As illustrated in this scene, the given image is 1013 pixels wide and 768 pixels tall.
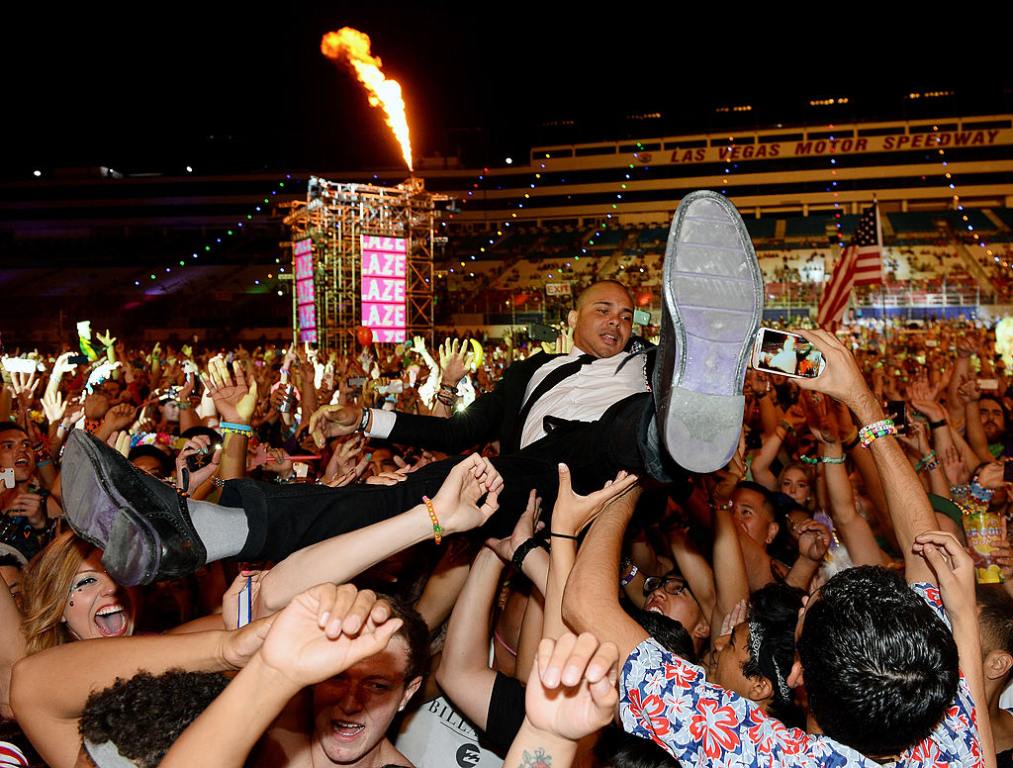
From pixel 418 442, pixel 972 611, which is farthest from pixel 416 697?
pixel 972 611

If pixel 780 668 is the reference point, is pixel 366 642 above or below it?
above

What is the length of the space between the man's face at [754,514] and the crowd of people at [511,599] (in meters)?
0.01

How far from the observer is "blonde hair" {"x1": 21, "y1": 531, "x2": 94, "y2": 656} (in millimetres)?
2232

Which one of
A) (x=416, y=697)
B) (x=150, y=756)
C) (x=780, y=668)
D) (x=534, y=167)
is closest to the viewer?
(x=150, y=756)

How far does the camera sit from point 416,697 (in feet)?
8.20

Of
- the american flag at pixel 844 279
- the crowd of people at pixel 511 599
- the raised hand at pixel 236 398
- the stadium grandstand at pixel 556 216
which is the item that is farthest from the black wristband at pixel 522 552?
the stadium grandstand at pixel 556 216

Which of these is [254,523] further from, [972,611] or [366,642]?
[972,611]

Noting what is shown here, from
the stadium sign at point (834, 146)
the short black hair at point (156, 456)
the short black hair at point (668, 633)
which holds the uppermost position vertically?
the stadium sign at point (834, 146)

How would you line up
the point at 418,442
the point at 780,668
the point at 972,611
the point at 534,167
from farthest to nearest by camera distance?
1. the point at 534,167
2. the point at 418,442
3. the point at 780,668
4. the point at 972,611

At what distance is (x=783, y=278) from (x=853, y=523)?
36476 mm

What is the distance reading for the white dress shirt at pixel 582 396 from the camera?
3.03 metres

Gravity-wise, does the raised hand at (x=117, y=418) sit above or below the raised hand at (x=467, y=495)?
below

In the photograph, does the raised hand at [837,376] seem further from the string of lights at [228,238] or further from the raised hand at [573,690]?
the string of lights at [228,238]

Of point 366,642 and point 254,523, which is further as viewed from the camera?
point 254,523
